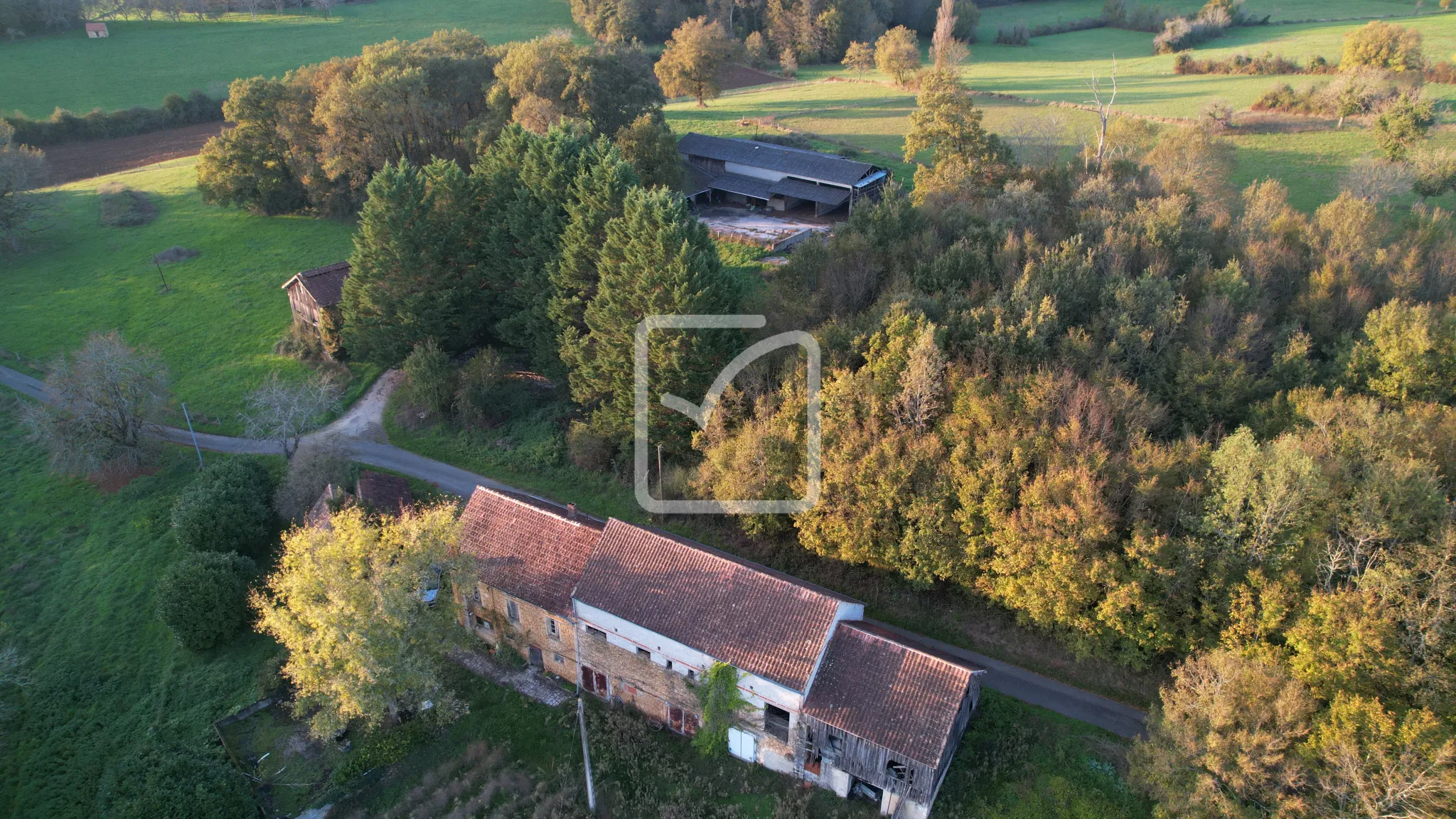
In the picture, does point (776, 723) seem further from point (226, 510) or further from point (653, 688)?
point (226, 510)

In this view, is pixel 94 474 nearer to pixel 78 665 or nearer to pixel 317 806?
pixel 78 665

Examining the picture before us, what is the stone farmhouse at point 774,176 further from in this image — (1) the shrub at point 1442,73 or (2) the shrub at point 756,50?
(1) the shrub at point 1442,73

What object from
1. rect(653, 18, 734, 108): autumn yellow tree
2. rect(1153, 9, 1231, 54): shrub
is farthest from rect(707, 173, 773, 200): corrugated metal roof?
rect(1153, 9, 1231, 54): shrub

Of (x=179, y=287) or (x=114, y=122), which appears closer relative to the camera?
(x=179, y=287)

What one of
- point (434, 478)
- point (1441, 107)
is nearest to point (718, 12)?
point (1441, 107)

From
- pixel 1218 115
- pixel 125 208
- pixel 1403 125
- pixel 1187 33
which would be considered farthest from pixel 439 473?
pixel 1187 33

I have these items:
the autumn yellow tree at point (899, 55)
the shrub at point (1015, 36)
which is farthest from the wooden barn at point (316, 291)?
the shrub at point (1015, 36)
